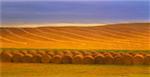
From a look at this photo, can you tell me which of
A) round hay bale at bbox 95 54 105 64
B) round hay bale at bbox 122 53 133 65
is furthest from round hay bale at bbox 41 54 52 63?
round hay bale at bbox 122 53 133 65

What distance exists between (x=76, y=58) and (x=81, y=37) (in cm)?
74

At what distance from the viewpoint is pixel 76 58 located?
8.16m

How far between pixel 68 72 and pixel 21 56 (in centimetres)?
115

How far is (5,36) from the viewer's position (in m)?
8.71

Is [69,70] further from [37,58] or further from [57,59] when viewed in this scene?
[37,58]

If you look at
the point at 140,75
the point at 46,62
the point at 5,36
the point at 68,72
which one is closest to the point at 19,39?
the point at 5,36

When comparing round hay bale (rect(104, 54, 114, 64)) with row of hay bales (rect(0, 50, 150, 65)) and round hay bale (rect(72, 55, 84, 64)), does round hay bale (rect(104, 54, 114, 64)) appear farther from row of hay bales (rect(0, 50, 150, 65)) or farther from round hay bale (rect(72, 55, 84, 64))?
round hay bale (rect(72, 55, 84, 64))

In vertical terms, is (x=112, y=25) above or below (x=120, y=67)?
above

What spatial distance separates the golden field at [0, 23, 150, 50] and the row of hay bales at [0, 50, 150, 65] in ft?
1.21

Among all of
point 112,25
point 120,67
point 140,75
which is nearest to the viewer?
point 140,75

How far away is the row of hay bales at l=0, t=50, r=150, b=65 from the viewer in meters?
8.09

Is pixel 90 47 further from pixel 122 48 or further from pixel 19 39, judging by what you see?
pixel 19 39

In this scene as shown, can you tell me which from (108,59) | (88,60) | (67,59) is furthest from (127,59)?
(67,59)

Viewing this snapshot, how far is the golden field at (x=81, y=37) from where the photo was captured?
865cm
